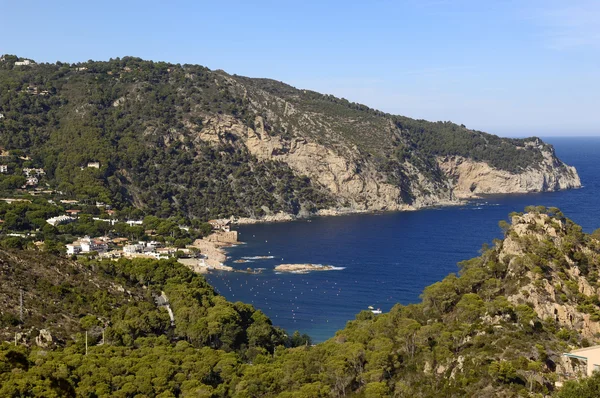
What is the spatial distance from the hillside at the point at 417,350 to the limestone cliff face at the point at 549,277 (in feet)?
0.19

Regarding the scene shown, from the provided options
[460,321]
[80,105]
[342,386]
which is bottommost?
[342,386]

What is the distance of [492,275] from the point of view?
1599 inches

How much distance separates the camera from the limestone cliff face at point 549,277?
35.1m

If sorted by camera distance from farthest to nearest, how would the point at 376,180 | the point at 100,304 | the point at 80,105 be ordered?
1. the point at 376,180
2. the point at 80,105
3. the point at 100,304

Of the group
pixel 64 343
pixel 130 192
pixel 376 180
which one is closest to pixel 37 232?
pixel 130 192

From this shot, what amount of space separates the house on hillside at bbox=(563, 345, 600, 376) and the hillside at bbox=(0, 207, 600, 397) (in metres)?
0.62

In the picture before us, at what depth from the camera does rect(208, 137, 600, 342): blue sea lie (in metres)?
66.8

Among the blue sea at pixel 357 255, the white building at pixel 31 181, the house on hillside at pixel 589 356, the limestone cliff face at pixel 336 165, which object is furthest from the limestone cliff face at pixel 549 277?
the limestone cliff face at pixel 336 165

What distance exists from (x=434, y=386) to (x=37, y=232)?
191 feet

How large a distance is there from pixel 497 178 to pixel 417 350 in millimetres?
135912

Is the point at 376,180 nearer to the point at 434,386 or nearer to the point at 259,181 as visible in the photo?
the point at 259,181

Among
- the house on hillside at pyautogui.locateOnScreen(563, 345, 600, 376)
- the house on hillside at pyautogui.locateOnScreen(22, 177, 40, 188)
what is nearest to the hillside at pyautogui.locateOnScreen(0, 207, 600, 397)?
the house on hillside at pyautogui.locateOnScreen(563, 345, 600, 376)

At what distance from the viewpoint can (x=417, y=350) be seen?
34.7 meters

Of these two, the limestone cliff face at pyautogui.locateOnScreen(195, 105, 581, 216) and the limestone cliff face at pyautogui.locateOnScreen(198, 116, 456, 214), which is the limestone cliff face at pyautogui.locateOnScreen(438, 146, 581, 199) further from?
the limestone cliff face at pyautogui.locateOnScreen(198, 116, 456, 214)
